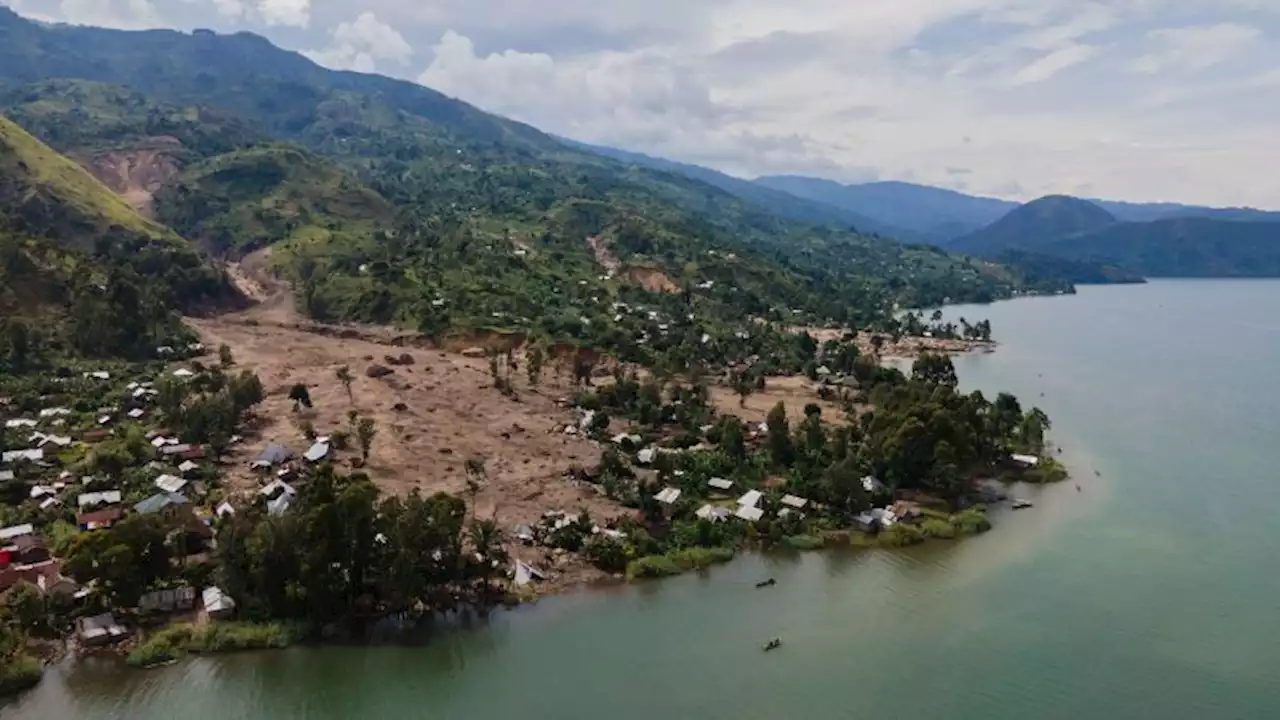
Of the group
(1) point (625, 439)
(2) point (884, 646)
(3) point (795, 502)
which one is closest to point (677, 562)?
(3) point (795, 502)

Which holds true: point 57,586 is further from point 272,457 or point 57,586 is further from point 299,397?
point 299,397

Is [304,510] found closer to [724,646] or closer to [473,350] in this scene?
[724,646]

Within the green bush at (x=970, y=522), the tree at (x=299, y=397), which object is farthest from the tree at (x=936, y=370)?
the tree at (x=299, y=397)

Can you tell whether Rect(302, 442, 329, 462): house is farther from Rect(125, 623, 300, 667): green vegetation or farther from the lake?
the lake

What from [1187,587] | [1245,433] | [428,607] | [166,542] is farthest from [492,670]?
[1245,433]

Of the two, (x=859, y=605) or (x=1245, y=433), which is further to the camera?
(x=1245, y=433)

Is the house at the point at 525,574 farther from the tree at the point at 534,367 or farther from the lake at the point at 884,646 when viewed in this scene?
the tree at the point at 534,367
